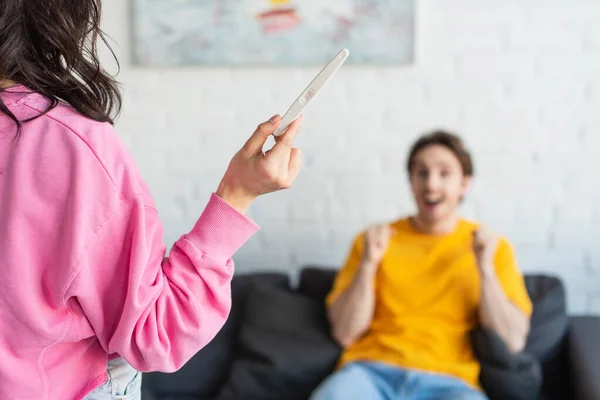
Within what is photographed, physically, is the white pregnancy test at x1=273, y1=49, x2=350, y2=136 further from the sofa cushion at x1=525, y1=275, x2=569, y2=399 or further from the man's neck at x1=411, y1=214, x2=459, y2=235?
the sofa cushion at x1=525, y1=275, x2=569, y2=399

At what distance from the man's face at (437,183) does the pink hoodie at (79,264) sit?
Result: 1.30 meters

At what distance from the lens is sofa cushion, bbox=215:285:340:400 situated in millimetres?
1912

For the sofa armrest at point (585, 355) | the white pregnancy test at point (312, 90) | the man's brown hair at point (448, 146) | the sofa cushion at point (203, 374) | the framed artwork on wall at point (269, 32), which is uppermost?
the framed artwork on wall at point (269, 32)

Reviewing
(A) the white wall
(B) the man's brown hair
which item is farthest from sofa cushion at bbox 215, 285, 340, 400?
(B) the man's brown hair

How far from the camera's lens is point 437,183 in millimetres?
1903

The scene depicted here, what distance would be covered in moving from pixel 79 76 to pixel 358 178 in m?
1.53

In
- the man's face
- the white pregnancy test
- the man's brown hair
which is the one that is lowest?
the man's face

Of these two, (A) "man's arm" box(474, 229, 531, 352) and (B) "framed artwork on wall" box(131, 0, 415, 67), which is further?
(B) "framed artwork on wall" box(131, 0, 415, 67)

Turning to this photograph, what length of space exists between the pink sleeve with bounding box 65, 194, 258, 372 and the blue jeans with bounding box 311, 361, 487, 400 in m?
1.12

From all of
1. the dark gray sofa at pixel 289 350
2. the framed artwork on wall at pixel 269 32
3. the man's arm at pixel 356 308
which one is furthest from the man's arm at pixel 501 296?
the framed artwork on wall at pixel 269 32

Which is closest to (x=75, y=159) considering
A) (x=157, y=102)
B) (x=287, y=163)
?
(x=287, y=163)

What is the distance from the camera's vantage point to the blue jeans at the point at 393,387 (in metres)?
1.74

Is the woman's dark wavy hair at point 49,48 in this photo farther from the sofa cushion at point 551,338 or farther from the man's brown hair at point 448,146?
the sofa cushion at point 551,338

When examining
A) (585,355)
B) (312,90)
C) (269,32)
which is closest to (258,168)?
(312,90)
